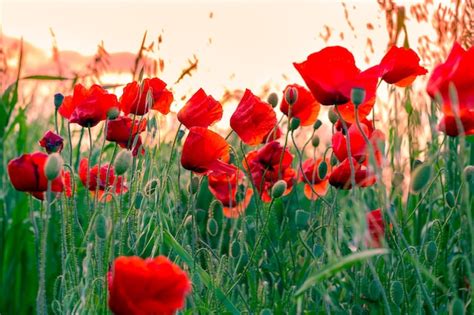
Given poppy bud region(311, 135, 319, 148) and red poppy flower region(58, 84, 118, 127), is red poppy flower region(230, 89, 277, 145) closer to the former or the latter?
red poppy flower region(58, 84, 118, 127)

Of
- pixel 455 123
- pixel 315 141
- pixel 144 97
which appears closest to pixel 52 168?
pixel 144 97

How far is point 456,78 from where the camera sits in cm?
116

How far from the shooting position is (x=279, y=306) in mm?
1532

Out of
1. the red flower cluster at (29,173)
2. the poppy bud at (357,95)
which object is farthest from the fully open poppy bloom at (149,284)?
the red flower cluster at (29,173)

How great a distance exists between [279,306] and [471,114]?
52 cm

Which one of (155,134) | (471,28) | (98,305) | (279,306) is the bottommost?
(279,306)

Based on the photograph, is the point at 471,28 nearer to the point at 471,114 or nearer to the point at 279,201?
the point at 279,201

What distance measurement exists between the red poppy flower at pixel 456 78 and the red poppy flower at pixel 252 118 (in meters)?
0.41

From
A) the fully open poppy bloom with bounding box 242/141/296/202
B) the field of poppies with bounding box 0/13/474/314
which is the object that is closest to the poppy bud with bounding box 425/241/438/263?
the field of poppies with bounding box 0/13/474/314

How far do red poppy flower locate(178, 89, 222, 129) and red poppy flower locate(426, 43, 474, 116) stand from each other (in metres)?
0.44

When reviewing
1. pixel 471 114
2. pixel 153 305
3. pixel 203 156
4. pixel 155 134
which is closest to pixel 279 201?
pixel 155 134

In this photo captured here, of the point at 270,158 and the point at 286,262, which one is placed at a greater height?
the point at 270,158

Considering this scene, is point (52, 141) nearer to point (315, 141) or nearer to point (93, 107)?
point (93, 107)

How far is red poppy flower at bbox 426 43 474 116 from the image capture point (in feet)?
3.71
